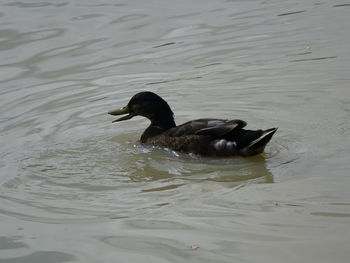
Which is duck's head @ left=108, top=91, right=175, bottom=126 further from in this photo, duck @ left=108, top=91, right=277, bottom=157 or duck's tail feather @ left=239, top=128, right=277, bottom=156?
duck's tail feather @ left=239, top=128, right=277, bottom=156

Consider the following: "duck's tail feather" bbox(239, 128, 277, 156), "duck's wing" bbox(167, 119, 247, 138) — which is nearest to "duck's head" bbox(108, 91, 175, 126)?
"duck's wing" bbox(167, 119, 247, 138)

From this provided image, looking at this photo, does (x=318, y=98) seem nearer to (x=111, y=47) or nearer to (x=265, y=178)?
(x=265, y=178)

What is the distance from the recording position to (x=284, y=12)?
14.1m

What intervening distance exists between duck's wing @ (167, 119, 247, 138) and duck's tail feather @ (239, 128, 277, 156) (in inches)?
9.8

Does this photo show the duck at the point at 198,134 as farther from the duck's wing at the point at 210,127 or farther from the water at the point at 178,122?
the water at the point at 178,122

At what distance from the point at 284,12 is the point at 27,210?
8274 mm

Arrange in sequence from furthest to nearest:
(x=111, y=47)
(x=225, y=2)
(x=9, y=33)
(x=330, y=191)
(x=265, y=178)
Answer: (x=225, y=2), (x=9, y=33), (x=111, y=47), (x=265, y=178), (x=330, y=191)

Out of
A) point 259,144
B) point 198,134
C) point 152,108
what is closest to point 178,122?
point 152,108

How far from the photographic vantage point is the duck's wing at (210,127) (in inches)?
324

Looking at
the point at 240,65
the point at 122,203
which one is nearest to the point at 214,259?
the point at 122,203

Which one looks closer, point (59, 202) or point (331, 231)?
point (331, 231)

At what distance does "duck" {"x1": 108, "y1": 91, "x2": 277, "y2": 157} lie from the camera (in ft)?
26.8

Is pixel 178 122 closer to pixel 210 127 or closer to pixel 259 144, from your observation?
pixel 210 127

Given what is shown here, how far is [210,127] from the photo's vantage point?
8.39 meters
